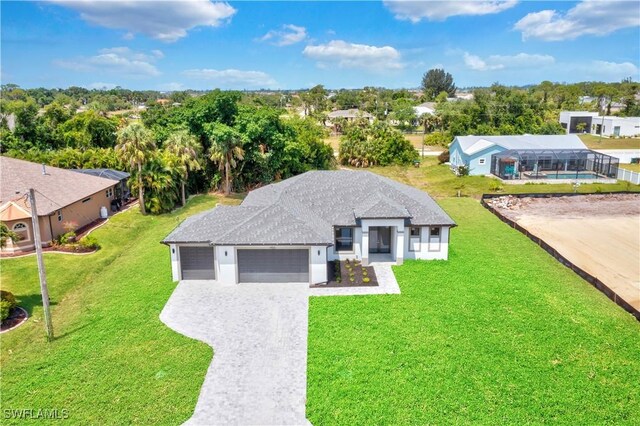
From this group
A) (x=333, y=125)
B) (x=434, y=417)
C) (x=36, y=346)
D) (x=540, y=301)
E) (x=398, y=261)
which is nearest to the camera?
(x=434, y=417)

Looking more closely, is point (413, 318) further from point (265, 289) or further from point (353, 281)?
point (265, 289)

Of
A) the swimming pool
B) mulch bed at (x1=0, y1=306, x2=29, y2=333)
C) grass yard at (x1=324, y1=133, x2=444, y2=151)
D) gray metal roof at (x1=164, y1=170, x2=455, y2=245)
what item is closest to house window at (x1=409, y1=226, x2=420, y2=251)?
gray metal roof at (x1=164, y1=170, x2=455, y2=245)

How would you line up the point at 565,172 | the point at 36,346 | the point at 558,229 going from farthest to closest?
the point at 565,172 < the point at 558,229 < the point at 36,346

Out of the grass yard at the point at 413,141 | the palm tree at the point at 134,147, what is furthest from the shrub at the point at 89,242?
the grass yard at the point at 413,141

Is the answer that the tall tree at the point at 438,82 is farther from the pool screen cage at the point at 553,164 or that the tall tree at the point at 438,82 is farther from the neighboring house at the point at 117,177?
the neighboring house at the point at 117,177

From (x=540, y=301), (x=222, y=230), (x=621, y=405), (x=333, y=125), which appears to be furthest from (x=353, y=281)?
(x=333, y=125)
